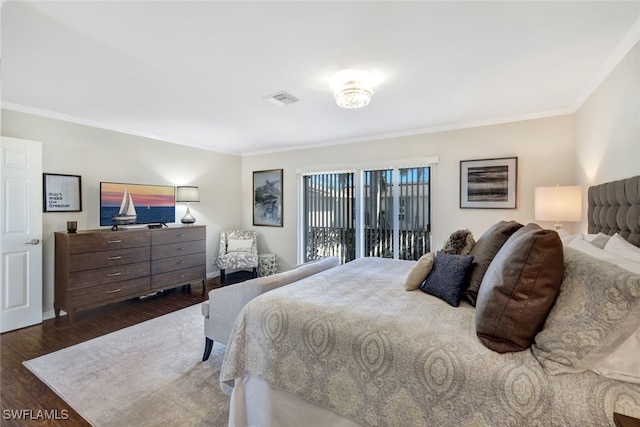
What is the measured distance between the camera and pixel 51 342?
110 inches

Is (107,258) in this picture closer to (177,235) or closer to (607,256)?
(177,235)

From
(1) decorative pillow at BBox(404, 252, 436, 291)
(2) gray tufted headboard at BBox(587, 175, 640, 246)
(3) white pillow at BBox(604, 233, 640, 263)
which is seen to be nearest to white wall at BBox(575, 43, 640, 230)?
(2) gray tufted headboard at BBox(587, 175, 640, 246)

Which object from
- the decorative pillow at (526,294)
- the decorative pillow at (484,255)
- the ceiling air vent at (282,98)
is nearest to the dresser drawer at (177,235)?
the ceiling air vent at (282,98)

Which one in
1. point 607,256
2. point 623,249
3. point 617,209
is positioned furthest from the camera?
point 617,209

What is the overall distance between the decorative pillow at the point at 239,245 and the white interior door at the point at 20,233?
2560 millimetres

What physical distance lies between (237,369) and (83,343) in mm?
2135

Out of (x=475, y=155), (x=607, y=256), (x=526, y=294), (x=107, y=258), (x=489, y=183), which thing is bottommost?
(x=107, y=258)

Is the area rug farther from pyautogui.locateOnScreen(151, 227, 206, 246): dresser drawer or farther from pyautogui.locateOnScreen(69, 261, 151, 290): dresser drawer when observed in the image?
pyautogui.locateOnScreen(151, 227, 206, 246): dresser drawer

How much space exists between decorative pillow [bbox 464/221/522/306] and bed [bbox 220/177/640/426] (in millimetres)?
93

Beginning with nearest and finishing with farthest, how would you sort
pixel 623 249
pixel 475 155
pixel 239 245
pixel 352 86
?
pixel 623 249 → pixel 352 86 → pixel 475 155 → pixel 239 245

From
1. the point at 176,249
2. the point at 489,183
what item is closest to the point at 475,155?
the point at 489,183

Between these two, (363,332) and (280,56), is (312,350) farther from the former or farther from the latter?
(280,56)

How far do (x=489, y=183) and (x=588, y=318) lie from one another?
3.00 meters

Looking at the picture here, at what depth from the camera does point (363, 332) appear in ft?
4.58
